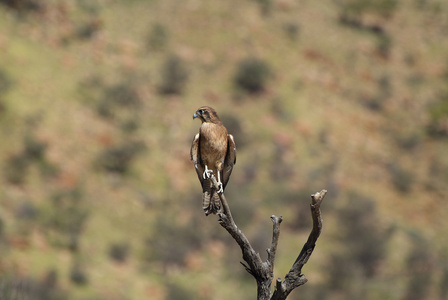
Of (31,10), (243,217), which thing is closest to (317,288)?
(243,217)

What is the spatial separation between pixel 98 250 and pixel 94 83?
11.2m

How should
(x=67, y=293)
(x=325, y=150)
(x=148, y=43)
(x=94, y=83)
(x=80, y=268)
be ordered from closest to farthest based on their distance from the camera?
1. (x=67, y=293)
2. (x=80, y=268)
3. (x=94, y=83)
4. (x=325, y=150)
5. (x=148, y=43)

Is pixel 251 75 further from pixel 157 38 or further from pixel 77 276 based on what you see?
pixel 77 276

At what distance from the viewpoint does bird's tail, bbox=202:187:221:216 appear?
20.6 feet

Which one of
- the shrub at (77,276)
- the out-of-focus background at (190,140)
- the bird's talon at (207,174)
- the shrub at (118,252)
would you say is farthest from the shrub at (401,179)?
the bird's talon at (207,174)

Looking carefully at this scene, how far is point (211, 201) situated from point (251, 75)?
95.9ft

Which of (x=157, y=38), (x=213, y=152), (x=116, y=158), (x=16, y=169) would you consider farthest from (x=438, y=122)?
(x=213, y=152)

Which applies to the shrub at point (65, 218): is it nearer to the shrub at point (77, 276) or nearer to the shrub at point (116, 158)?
the shrub at point (77, 276)

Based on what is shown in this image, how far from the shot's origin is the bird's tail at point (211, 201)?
6.28 metres

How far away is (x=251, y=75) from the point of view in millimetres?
35156

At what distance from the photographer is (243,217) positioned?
87.7ft

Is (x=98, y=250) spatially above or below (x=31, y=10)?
below

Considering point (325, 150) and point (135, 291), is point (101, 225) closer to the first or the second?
point (135, 291)

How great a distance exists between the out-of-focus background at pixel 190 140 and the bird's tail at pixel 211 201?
34.1 ft
